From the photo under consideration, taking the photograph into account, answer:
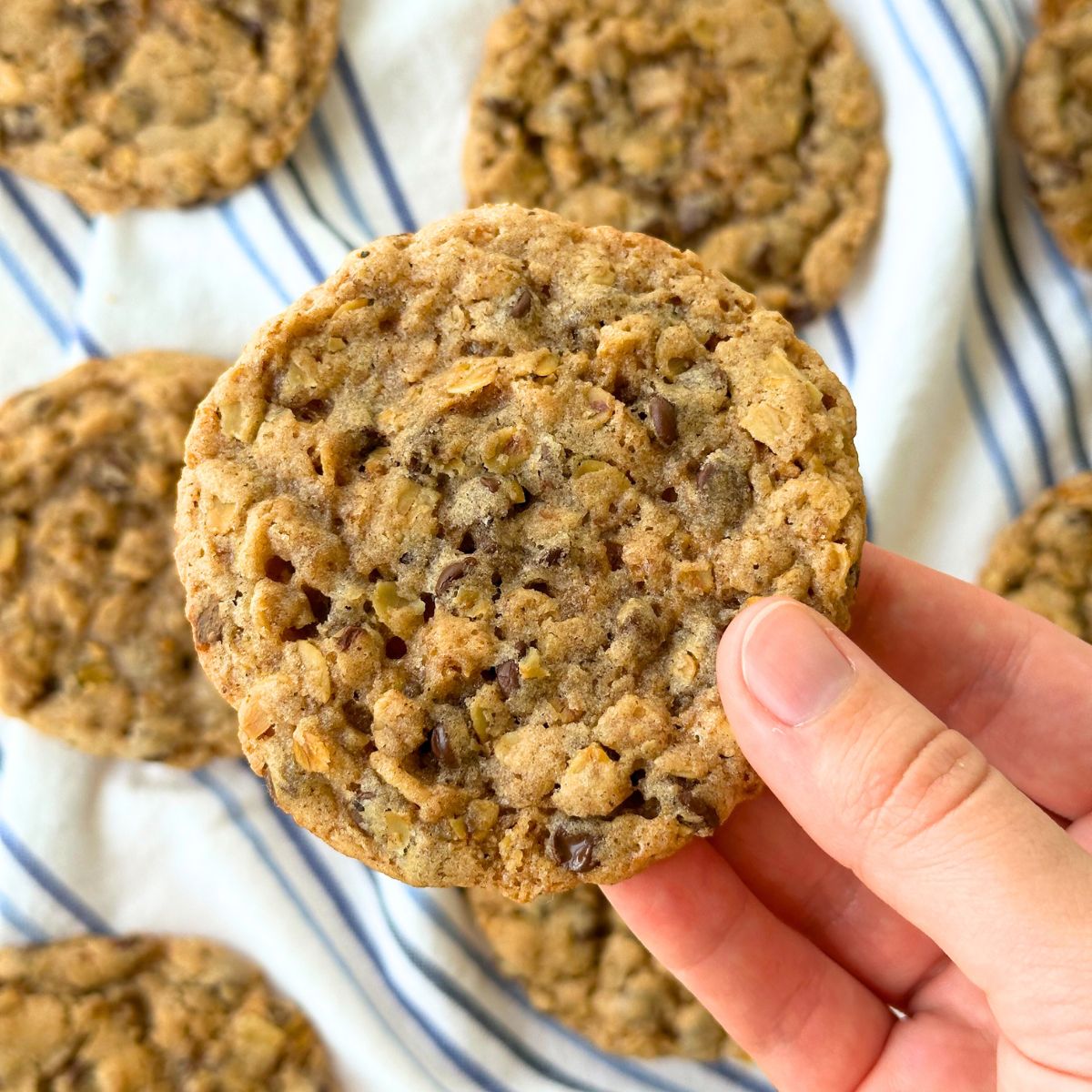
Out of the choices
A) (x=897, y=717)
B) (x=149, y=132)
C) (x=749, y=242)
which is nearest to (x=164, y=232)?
(x=149, y=132)

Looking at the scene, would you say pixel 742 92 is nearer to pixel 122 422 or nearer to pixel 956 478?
pixel 956 478

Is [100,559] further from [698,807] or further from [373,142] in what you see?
[698,807]

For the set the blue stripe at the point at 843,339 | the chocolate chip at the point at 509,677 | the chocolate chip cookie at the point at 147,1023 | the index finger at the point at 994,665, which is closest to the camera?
the chocolate chip at the point at 509,677

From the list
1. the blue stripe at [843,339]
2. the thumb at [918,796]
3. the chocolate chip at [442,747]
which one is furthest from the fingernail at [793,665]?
the blue stripe at [843,339]

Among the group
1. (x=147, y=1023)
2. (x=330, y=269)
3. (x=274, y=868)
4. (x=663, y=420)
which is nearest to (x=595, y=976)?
(x=274, y=868)

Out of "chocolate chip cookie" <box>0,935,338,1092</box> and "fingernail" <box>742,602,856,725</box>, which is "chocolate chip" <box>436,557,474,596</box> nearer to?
"fingernail" <box>742,602,856,725</box>

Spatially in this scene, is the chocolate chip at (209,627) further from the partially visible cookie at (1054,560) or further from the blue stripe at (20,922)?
the partially visible cookie at (1054,560)
